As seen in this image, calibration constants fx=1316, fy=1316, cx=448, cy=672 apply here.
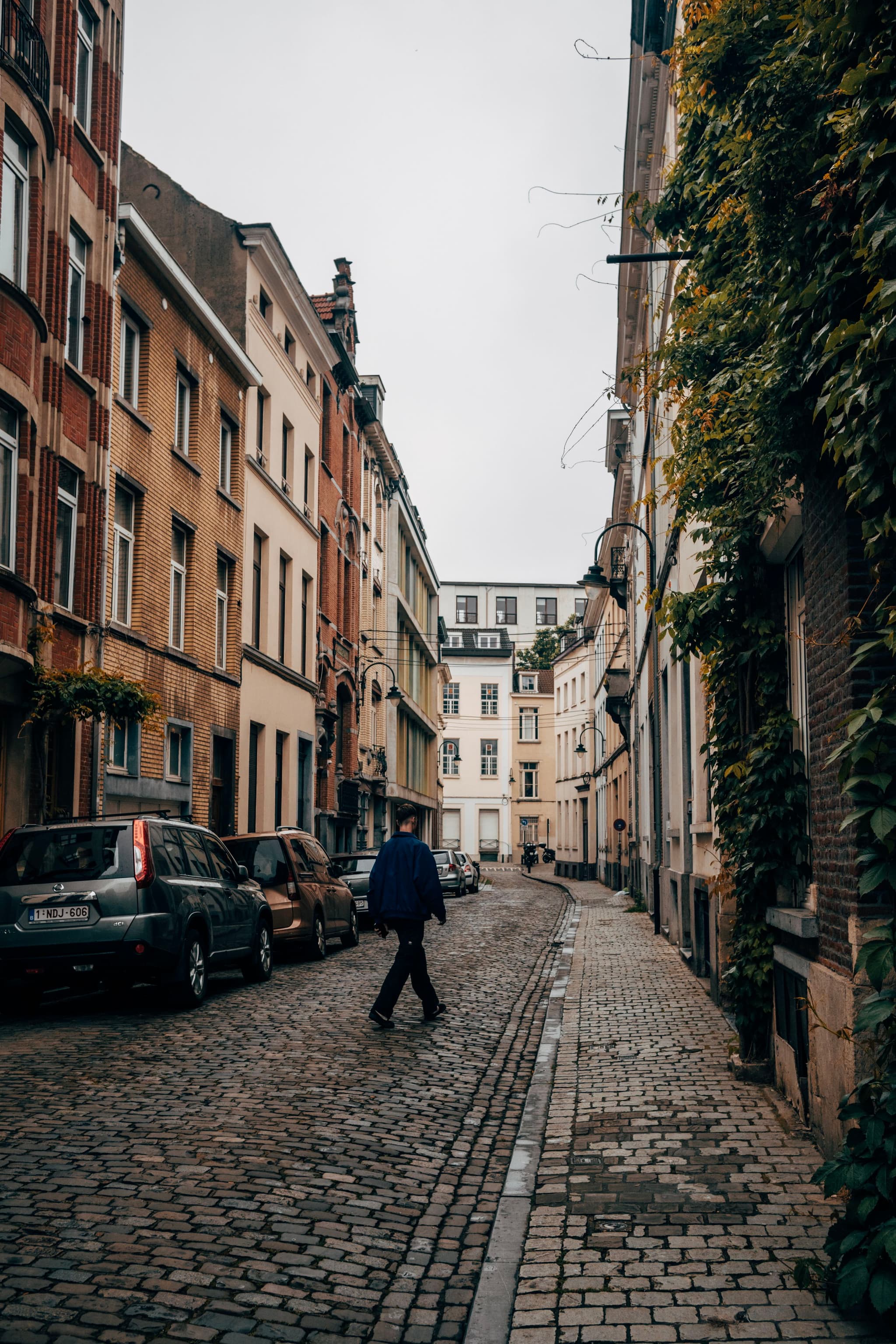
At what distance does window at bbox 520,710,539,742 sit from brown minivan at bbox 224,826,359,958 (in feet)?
210

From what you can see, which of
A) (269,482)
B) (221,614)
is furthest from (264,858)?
(269,482)

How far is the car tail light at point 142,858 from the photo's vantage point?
1117cm

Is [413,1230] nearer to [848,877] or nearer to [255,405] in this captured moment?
[848,877]

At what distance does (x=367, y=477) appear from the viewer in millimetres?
41750

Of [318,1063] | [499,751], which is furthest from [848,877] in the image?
[499,751]

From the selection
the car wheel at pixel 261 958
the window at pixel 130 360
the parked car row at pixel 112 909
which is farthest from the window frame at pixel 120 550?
the parked car row at pixel 112 909

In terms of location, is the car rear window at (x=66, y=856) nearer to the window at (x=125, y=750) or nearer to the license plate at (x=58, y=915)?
the license plate at (x=58, y=915)

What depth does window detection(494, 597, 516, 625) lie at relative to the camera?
9294 cm

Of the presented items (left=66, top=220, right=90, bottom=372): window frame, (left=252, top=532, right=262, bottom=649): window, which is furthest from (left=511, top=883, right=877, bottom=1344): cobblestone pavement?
(left=252, top=532, right=262, bottom=649): window

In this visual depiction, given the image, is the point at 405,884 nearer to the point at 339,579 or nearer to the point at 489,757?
the point at 339,579

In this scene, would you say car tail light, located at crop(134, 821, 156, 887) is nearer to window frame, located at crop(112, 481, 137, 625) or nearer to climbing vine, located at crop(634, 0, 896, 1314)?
climbing vine, located at crop(634, 0, 896, 1314)

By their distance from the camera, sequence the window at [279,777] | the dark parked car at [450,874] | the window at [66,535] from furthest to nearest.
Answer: the dark parked car at [450,874]
the window at [279,777]
the window at [66,535]

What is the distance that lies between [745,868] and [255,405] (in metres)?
20.9

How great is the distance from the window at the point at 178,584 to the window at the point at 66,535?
169 inches
